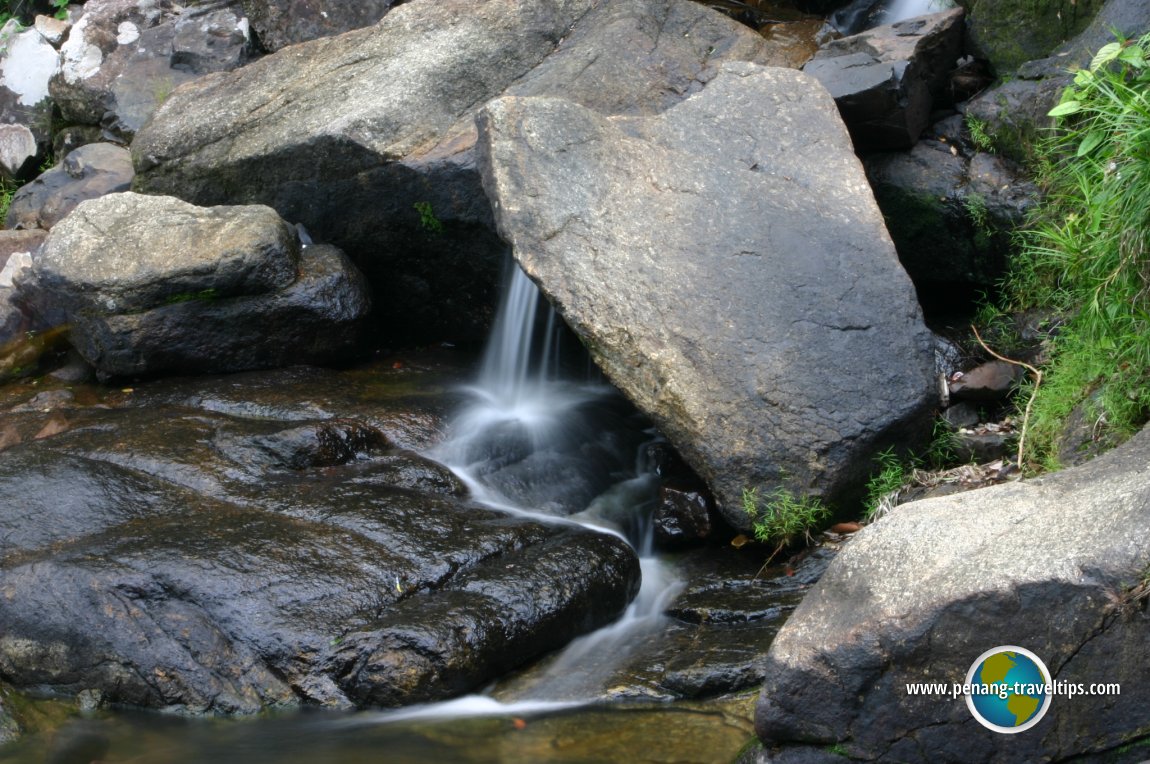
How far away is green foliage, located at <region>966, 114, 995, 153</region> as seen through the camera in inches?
245

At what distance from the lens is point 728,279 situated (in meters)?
5.19

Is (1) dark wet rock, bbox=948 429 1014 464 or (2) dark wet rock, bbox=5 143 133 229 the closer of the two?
(1) dark wet rock, bbox=948 429 1014 464

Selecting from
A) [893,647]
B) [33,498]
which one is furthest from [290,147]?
[893,647]

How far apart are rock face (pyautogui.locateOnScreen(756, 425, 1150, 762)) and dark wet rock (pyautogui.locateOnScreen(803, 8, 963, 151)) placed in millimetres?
3261

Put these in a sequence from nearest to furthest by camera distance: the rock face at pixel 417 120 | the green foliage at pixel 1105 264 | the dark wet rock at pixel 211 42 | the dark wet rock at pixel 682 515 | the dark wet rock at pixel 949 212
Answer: the green foliage at pixel 1105 264 → the dark wet rock at pixel 682 515 → the dark wet rock at pixel 949 212 → the rock face at pixel 417 120 → the dark wet rock at pixel 211 42

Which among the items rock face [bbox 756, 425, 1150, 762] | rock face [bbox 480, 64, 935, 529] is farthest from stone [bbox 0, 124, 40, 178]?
rock face [bbox 756, 425, 1150, 762]

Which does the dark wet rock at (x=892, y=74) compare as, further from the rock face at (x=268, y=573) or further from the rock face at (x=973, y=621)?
the rock face at (x=973, y=621)

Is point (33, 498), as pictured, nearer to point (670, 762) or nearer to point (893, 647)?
point (670, 762)

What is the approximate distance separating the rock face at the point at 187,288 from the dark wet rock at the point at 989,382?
140 inches

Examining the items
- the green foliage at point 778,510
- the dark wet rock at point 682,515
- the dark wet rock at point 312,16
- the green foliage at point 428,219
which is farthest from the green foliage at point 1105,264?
the dark wet rock at point 312,16

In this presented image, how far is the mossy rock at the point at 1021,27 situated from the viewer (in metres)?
6.29

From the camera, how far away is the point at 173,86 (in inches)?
359

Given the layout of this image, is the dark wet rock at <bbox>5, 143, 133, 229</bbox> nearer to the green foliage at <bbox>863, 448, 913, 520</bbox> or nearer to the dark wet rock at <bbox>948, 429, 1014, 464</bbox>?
the green foliage at <bbox>863, 448, 913, 520</bbox>

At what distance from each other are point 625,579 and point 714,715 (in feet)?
3.08
